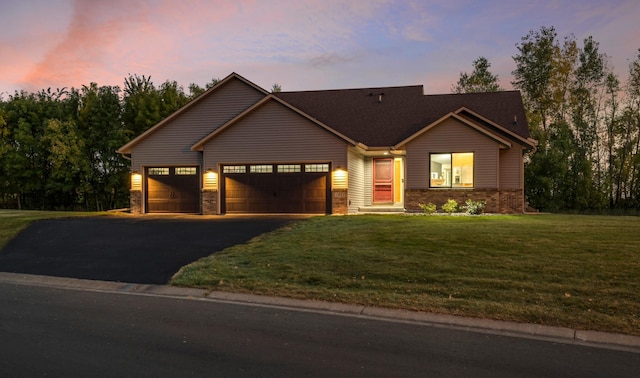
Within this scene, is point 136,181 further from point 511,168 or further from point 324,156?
point 511,168

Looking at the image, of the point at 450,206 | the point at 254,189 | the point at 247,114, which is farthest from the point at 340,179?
the point at 247,114

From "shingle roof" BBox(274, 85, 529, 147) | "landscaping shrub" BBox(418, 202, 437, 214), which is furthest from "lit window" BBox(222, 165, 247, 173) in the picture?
"landscaping shrub" BBox(418, 202, 437, 214)

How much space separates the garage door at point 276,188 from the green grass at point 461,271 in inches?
Answer: 340

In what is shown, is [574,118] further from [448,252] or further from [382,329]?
[382,329]

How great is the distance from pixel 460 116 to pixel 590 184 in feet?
61.8

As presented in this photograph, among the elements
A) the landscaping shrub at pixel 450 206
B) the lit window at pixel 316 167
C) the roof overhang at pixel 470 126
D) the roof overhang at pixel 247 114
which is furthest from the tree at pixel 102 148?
the landscaping shrub at pixel 450 206

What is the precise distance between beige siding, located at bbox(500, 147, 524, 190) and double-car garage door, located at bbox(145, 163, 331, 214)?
28.1 feet

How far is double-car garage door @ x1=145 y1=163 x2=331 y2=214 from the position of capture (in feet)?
73.9

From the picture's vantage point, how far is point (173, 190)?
2495cm

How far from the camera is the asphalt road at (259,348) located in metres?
4.90

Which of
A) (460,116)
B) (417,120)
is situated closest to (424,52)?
(417,120)

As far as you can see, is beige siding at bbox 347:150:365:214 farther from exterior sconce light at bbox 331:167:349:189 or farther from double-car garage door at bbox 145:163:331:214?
double-car garage door at bbox 145:163:331:214

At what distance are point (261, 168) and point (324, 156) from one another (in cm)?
331

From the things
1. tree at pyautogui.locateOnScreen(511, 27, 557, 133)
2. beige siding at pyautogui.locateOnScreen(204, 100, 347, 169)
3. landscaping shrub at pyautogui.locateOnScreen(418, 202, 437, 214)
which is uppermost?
tree at pyautogui.locateOnScreen(511, 27, 557, 133)
